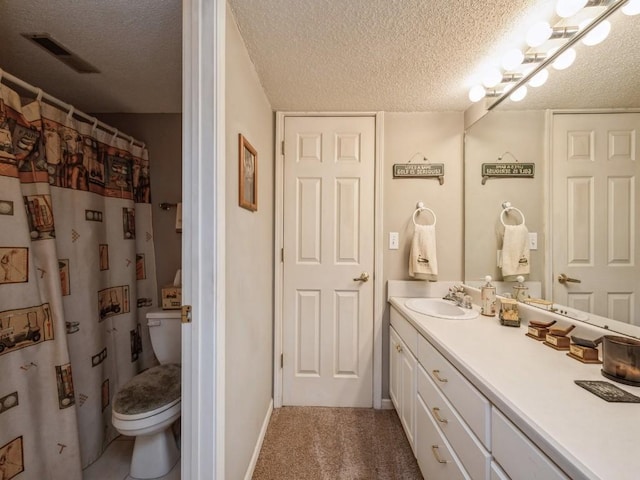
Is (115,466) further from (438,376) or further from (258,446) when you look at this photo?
(438,376)

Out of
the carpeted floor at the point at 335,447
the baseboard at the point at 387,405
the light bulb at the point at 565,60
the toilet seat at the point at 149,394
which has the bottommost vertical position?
the carpeted floor at the point at 335,447

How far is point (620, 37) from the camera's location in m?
0.99

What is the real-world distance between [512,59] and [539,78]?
0.17 metres

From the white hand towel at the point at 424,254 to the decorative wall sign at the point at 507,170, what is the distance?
19.5 inches

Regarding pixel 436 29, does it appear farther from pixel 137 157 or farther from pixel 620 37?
pixel 137 157

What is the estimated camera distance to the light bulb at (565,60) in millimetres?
1183

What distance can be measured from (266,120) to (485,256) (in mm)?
1756

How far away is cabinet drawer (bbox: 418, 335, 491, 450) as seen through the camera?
0.81 meters

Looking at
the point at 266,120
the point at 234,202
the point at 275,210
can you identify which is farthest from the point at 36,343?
the point at 266,120

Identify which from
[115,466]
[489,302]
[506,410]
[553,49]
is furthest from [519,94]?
[115,466]

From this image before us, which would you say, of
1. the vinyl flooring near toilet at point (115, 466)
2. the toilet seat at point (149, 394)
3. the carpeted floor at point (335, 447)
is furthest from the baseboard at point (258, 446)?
the toilet seat at point (149, 394)

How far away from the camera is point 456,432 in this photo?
0.99 meters

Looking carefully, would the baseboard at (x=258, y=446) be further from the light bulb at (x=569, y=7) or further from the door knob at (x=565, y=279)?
the light bulb at (x=569, y=7)

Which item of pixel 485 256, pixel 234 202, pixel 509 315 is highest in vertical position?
pixel 234 202
